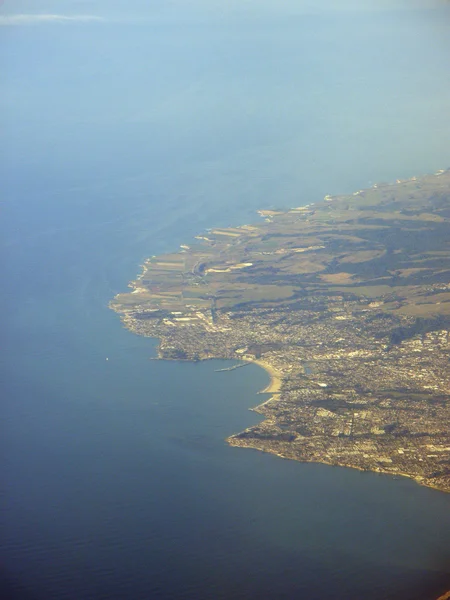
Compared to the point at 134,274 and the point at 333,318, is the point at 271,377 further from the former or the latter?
the point at 134,274

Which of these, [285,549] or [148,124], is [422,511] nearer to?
[285,549]

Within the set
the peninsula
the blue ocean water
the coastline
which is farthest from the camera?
the coastline

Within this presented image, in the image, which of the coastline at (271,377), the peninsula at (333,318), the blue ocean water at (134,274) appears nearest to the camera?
the blue ocean water at (134,274)

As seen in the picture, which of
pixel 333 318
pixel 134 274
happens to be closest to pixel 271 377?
pixel 333 318

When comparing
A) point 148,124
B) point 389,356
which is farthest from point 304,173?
→ point 389,356

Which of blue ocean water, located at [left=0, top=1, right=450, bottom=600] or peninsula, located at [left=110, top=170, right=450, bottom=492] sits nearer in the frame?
blue ocean water, located at [left=0, top=1, right=450, bottom=600]
